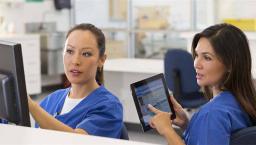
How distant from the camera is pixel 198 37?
5.41 feet

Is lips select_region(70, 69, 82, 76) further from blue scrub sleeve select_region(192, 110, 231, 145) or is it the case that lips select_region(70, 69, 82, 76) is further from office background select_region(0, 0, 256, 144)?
office background select_region(0, 0, 256, 144)

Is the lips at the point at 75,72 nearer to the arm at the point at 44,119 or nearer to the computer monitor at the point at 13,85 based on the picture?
the arm at the point at 44,119

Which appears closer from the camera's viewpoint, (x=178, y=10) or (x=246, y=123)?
(x=246, y=123)

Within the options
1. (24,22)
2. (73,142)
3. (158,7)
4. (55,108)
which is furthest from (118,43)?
(73,142)

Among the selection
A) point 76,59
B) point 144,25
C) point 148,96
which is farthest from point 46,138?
point 144,25

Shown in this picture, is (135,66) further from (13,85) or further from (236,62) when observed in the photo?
(13,85)

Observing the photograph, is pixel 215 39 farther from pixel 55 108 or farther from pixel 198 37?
pixel 55 108

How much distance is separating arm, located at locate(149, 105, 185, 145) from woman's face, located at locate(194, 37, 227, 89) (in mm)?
167

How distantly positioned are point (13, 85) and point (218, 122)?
60cm

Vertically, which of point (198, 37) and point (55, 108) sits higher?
point (198, 37)

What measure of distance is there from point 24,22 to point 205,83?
16.9 ft

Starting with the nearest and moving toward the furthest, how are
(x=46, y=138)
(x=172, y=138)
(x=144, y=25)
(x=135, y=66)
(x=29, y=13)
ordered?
1. (x=46, y=138)
2. (x=172, y=138)
3. (x=135, y=66)
4. (x=29, y=13)
5. (x=144, y=25)

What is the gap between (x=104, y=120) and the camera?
171 cm

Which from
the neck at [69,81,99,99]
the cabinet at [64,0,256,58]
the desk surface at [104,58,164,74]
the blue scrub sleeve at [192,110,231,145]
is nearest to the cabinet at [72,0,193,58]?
the cabinet at [64,0,256,58]
